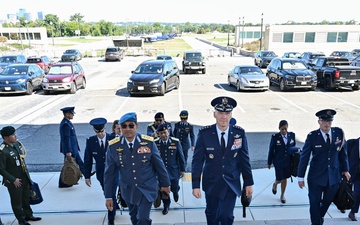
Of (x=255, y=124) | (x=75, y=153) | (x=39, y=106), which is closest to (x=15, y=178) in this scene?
(x=75, y=153)

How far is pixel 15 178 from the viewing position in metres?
4.79

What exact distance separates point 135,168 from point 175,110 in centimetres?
947

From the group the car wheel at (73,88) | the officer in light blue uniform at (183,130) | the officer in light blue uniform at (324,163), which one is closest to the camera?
the officer in light blue uniform at (324,163)

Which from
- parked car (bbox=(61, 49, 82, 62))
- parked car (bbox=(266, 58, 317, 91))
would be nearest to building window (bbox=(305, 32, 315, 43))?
parked car (bbox=(266, 58, 317, 91))

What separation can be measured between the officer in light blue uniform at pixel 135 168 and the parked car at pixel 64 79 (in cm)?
1421

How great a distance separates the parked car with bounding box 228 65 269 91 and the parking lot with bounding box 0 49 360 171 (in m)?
0.39

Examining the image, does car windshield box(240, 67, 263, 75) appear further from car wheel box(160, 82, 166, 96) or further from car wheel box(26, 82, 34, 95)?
car wheel box(26, 82, 34, 95)

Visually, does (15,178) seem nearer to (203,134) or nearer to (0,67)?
(203,134)

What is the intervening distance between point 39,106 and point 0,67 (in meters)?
11.1

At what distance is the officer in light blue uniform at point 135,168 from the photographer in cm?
394

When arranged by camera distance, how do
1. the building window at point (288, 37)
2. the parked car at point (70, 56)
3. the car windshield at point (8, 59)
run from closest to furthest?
the car windshield at point (8, 59) → the parked car at point (70, 56) → the building window at point (288, 37)

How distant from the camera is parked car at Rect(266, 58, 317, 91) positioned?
16.9 metres

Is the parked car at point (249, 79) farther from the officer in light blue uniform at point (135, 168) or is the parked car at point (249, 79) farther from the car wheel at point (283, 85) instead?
the officer in light blue uniform at point (135, 168)

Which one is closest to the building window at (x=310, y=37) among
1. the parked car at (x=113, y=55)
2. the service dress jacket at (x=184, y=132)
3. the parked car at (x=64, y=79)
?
the parked car at (x=113, y=55)
